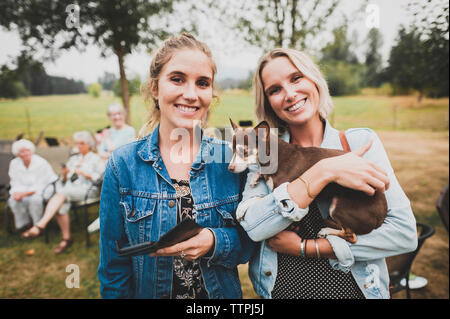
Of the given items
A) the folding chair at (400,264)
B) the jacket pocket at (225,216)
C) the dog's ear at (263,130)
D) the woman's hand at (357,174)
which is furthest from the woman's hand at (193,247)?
the folding chair at (400,264)

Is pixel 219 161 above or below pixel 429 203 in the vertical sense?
above

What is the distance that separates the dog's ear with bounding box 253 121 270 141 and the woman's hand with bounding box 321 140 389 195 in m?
0.71

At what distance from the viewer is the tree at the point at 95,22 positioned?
25.2 feet

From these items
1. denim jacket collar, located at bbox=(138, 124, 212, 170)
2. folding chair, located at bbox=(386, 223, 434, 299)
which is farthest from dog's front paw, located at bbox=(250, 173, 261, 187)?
folding chair, located at bbox=(386, 223, 434, 299)

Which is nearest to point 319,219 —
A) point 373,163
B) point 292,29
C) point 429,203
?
point 373,163

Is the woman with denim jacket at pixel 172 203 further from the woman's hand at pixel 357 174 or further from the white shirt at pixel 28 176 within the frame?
the white shirt at pixel 28 176

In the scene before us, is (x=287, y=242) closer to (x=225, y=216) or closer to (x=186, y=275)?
(x=225, y=216)

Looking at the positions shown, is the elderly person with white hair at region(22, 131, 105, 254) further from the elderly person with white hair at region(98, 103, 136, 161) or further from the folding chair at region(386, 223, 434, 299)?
the folding chair at region(386, 223, 434, 299)

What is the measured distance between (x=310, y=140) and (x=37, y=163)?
6268mm

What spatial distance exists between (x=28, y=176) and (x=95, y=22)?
5.73m

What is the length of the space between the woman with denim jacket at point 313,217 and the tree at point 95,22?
8.07 metres

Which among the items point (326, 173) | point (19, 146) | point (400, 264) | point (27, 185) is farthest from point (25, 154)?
point (400, 264)

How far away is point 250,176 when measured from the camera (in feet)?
6.03
